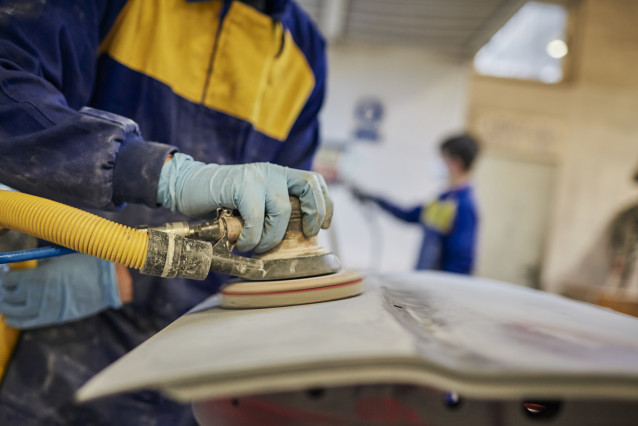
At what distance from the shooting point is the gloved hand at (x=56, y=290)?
2.64ft

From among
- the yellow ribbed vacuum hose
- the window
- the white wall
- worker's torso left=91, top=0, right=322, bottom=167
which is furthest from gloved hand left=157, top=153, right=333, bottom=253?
the window

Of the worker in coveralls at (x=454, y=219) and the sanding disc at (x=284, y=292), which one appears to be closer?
the sanding disc at (x=284, y=292)

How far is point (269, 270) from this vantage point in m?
0.71

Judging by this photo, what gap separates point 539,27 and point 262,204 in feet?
16.5

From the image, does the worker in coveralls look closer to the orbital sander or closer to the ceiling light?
the orbital sander

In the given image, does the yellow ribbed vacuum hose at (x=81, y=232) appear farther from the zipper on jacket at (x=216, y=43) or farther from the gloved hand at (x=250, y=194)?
the zipper on jacket at (x=216, y=43)

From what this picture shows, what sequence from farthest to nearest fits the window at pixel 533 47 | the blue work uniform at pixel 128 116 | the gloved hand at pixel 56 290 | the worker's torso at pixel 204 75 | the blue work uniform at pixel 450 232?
1. the window at pixel 533 47
2. the blue work uniform at pixel 450 232
3. the worker's torso at pixel 204 75
4. the gloved hand at pixel 56 290
5. the blue work uniform at pixel 128 116

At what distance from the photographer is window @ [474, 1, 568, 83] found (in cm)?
446

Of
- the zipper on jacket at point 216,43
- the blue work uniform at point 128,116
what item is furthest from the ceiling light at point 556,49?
the zipper on jacket at point 216,43

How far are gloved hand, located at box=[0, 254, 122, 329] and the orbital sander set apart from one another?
307 millimetres

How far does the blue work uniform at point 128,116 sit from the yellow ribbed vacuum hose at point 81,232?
3.4 inches

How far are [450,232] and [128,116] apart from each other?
6.72 feet

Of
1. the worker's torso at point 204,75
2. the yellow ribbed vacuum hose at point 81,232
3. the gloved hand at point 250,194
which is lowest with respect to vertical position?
the yellow ribbed vacuum hose at point 81,232

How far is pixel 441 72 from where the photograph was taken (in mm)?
3980
